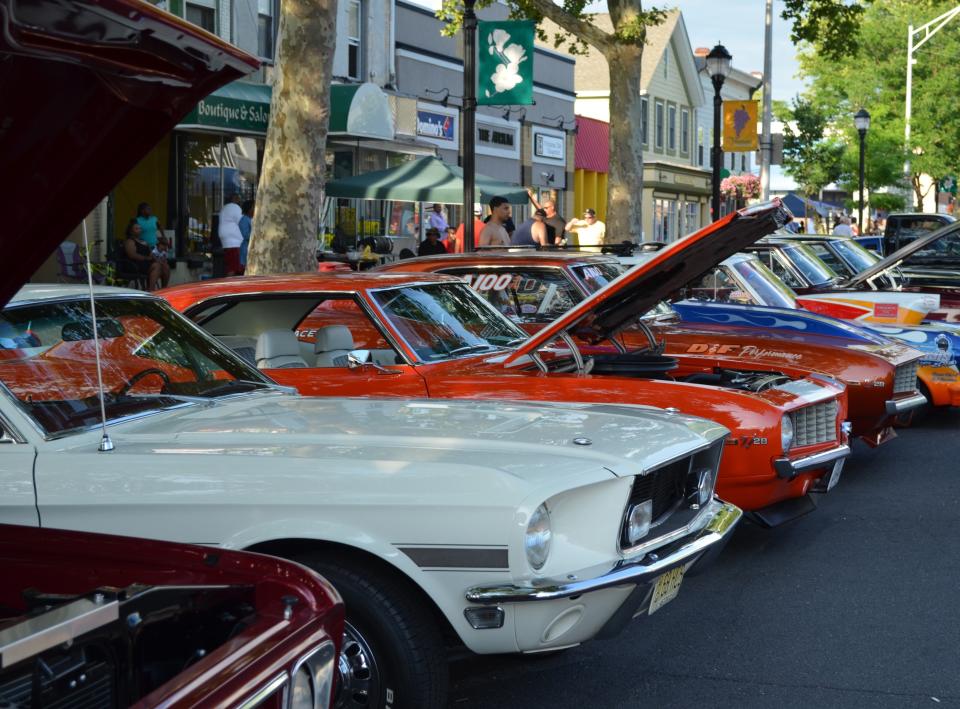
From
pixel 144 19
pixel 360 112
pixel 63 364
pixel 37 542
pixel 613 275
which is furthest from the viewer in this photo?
pixel 360 112

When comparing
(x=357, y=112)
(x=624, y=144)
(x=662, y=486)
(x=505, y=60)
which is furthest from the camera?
(x=624, y=144)

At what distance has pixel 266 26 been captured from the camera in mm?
25156

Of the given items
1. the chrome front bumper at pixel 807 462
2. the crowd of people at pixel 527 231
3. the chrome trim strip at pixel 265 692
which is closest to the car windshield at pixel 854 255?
the crowd of people at pixel 527 231

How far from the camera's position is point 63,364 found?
475 cm

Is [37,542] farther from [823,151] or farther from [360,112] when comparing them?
[823,151]

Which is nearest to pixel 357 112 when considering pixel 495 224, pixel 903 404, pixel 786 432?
pixel 495 224

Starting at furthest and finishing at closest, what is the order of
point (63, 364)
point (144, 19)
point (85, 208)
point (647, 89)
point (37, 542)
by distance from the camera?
point (647, 89) < point (63, 364) < point (37, 542) < point (85, 208) < point (144, 19)

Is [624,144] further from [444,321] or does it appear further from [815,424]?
[815,424]

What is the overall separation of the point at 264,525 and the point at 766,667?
2.24m

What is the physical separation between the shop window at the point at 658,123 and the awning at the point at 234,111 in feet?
110

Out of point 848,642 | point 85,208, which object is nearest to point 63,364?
point 85,208

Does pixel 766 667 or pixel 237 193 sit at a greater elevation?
pixel 237 193

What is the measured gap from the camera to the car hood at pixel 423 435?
4207mm

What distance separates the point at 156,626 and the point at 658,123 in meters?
52.6
